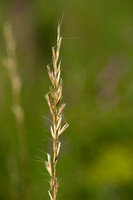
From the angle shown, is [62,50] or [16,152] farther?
[62,50]

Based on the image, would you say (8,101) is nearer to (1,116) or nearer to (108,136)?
(1,116)

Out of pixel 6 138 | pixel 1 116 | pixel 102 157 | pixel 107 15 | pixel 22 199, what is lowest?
pixel 22 199

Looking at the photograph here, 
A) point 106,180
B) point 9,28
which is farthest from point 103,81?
point 9,28

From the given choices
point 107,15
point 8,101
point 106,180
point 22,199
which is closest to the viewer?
point 22,199

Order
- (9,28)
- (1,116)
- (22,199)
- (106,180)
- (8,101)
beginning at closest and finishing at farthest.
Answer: (9,28)
(22,199)
(106,180)
(1,116)
(8,101)

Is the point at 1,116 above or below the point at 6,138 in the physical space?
above

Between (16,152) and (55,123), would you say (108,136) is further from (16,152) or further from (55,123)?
(55,123)

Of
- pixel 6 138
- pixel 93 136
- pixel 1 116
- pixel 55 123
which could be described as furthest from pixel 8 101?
pixel 55 123
